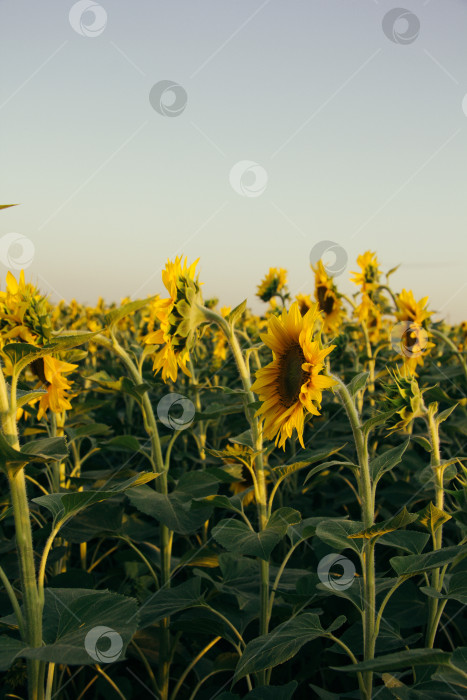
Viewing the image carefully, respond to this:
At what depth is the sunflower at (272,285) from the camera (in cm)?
478

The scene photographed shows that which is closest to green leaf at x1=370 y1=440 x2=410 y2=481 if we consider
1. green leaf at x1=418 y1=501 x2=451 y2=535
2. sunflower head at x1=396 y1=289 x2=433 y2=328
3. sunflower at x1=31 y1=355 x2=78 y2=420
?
green leaf at x1=418 y1=501 x2=451 y2=535

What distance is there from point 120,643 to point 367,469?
69 cm

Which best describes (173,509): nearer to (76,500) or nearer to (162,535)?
(162,535)

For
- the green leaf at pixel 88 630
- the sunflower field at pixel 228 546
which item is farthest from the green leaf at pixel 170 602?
the green leaf at pixel 88 630

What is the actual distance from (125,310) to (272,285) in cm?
295

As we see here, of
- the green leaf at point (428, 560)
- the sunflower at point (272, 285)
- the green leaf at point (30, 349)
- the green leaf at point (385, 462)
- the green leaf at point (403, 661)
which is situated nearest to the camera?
the green leaf at point (403, 661)

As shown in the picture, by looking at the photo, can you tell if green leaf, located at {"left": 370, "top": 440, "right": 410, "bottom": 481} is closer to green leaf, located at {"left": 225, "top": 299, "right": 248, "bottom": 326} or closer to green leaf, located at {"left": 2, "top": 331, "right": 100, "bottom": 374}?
green leaf, located at {"left": 225, "top": 299, "right": 248, "bottom": 326}

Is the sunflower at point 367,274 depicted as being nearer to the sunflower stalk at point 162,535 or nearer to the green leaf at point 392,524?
the sunflower stalk at point 162,535

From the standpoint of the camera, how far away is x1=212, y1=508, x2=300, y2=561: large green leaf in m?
1.53

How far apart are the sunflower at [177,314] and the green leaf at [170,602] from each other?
2.07 ft

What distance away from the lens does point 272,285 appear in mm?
4785

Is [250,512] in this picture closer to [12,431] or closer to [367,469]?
[367,469]

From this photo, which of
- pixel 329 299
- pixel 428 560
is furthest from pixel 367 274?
pixel 428 560

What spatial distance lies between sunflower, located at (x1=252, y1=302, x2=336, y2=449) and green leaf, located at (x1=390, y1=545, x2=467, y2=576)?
0.43 metres
